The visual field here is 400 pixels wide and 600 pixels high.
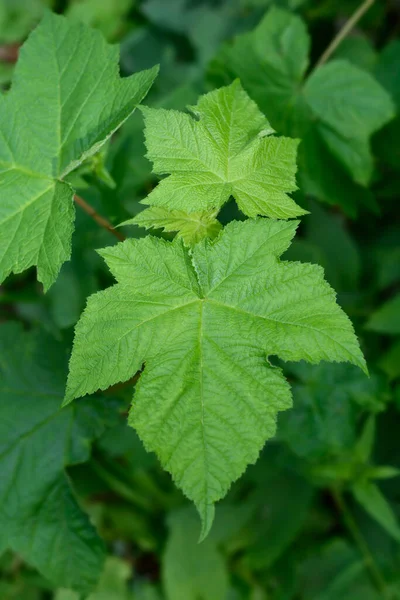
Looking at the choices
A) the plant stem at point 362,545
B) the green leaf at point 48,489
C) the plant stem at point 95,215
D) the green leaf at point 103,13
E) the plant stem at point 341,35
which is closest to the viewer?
the plant stem at point 95,215

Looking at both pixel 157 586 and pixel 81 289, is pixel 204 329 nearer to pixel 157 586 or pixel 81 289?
pixel 81 289

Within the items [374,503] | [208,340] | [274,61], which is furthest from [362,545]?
[274,61]

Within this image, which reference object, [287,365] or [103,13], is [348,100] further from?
[103,13]

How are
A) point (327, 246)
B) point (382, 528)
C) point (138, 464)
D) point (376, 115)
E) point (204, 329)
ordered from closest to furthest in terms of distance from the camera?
point (204, 329), point (376, 115), point (138, 464), point (382, 528), point (327, 246)

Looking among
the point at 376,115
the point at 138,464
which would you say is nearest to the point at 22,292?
the point at 138,464

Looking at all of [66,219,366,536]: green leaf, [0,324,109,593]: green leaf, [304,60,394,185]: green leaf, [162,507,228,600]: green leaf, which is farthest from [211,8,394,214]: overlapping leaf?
[162,507,228,600]: green leaf

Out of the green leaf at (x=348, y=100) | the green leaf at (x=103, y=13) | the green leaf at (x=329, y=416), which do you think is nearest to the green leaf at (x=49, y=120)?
the green leaf at (x=348, y=100)

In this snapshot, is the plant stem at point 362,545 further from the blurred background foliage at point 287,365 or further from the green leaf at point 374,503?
the green leaf at point 374,503
